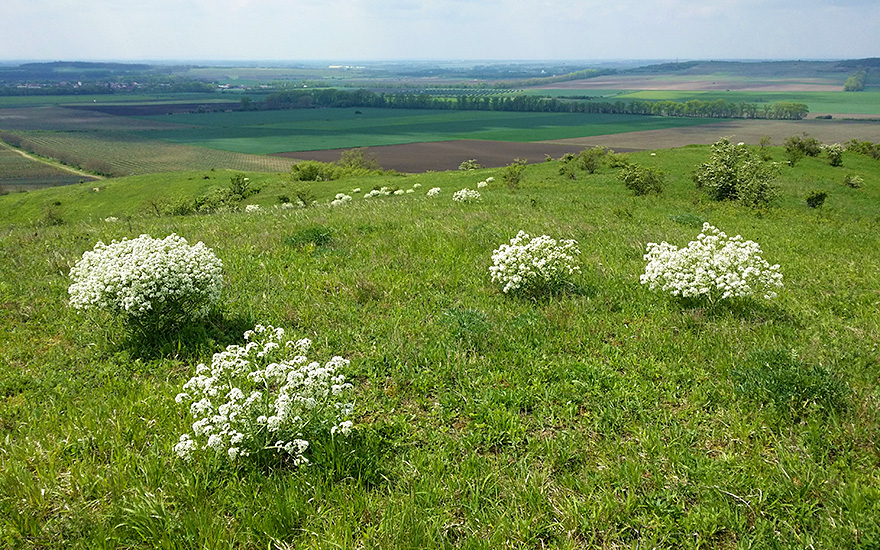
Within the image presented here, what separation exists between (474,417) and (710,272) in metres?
4.84

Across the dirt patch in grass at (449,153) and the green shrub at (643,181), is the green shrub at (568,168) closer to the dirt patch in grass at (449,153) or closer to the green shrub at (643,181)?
the green shrub at (643,181)

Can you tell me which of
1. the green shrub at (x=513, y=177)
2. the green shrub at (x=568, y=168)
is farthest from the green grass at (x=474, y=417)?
the green shrub at (x=568, y=168)

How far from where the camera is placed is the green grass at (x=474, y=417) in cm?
452

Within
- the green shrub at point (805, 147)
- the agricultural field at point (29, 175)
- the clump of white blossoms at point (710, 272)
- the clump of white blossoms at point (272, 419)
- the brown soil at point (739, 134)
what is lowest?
the agricultural field at point (29, 175)

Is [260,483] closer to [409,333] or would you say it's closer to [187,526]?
[187,526]

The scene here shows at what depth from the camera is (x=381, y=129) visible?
542 feet

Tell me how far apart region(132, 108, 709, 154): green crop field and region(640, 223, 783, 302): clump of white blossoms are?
128278 mm

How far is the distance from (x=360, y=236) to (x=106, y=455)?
9067 millimetres

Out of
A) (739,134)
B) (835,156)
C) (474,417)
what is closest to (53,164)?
(835,156)

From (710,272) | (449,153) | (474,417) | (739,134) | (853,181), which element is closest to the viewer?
(474,417)

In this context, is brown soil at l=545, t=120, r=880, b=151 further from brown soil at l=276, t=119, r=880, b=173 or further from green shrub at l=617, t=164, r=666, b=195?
green shrub at l=617, t=164, r=666, b=195

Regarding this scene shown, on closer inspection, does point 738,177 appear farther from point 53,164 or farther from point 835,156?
point 53,164

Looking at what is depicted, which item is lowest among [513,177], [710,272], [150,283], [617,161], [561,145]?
[513,177]

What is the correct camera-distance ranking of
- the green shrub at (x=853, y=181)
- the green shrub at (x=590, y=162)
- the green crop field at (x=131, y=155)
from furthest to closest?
the green crop field at (x=131, y=155) < the green shrub at (x=590, y=162) < the green shrub at (x=853, y=181)
